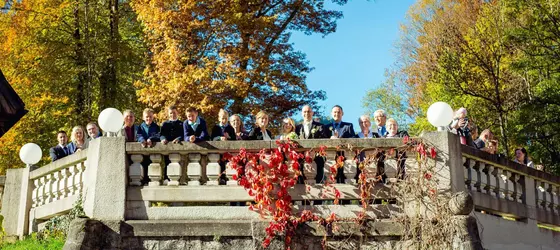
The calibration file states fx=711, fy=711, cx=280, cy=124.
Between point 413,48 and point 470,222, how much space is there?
25.8 meters

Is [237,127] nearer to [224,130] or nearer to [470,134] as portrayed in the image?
[224,130]

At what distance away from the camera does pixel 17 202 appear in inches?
496

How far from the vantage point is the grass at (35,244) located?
9952 mm

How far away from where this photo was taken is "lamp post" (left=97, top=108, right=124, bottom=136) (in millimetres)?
9672

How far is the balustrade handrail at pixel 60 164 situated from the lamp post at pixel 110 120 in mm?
602

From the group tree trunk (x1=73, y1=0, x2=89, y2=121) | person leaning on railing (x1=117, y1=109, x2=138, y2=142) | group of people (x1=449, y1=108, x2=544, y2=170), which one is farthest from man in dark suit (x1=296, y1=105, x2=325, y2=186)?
tree trunk (x1=73, y1=0, x2=89, y2=121)

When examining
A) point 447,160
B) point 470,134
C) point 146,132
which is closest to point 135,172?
point 146,132

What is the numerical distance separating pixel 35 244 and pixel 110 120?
234cm

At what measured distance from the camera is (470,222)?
8.59m

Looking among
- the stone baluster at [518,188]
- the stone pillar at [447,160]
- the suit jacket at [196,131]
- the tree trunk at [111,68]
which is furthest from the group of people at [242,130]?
the tree trunk at [111,68]

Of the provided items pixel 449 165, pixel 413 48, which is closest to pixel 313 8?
pixel 413 48

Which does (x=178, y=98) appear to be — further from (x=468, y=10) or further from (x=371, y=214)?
(x=468, y=10)

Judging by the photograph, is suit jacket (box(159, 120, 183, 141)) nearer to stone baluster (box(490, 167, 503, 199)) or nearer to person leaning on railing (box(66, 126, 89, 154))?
person leaning on railing (box(66, 126, 89, 154))

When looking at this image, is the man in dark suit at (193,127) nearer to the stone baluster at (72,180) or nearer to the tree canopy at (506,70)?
the stone baluster at (72,180)
